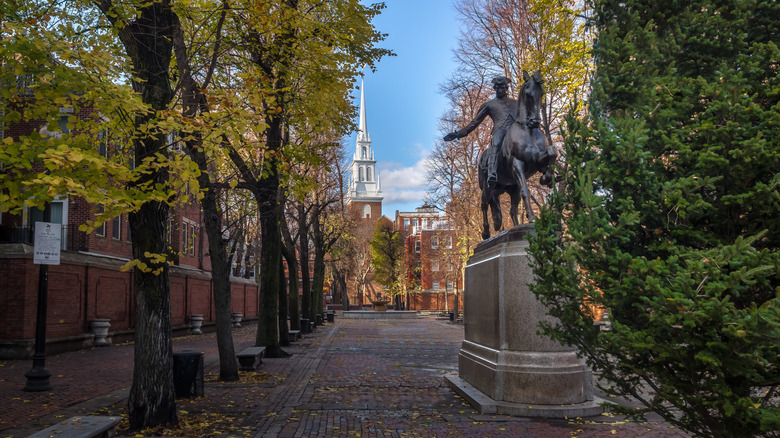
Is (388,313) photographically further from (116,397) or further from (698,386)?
(698,386)

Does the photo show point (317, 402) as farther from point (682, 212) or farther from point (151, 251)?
point (682, 212)

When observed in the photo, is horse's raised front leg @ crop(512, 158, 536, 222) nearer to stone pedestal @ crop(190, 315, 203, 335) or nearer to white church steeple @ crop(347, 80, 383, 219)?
stone pedestal @ crop(190, 315, 203, 335)

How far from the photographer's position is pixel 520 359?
9.07 metres

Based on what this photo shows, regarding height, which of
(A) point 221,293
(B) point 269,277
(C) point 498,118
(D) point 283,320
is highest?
(C) point 498,118

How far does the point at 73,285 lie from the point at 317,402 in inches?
526

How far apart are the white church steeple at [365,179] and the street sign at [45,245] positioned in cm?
10716

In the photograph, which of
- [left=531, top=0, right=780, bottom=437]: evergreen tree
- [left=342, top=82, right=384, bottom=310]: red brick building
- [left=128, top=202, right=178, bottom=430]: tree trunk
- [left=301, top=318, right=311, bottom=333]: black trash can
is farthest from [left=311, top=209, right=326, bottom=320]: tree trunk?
[left=342, top=82, right=384, bottom=310]: red brick building

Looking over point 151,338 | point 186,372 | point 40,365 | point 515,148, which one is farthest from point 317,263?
point 151,338

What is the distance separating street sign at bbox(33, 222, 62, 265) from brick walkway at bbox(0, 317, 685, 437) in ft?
8.12

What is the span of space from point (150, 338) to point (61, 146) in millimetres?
3169

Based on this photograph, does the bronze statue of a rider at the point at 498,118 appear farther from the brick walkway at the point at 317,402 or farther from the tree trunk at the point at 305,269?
the tree trunk at the point at 305,269

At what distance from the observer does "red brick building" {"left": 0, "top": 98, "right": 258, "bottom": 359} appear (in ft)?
55.5

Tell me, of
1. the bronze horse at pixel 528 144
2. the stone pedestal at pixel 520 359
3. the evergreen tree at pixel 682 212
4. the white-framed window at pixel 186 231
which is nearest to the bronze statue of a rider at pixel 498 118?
the bronze horse at pixel 528 144

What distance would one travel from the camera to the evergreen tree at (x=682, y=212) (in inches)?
119
